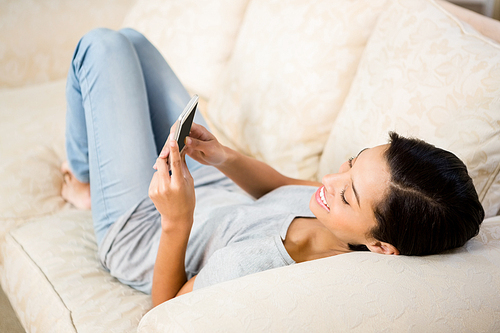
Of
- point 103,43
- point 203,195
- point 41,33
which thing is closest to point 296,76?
point 203,195

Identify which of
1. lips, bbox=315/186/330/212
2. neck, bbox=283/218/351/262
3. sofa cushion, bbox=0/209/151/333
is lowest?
sofa cushion, bbox=0/209/151/333

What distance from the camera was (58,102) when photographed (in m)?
1.70

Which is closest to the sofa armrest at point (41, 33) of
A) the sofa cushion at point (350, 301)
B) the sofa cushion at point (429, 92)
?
→ the sofa cushion at point (429, 92)

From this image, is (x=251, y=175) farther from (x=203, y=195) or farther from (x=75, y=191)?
(x=75, y=191)

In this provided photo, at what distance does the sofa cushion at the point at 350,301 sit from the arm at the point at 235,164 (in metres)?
0.44

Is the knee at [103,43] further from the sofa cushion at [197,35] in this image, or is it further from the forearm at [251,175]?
the sofa cushion at [197,35]

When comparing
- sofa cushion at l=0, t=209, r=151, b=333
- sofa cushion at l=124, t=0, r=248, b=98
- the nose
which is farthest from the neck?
sofa cushion at l=124, t=0, r=248, b=98

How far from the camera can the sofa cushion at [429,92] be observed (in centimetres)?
82

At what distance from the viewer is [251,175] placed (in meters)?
1.10

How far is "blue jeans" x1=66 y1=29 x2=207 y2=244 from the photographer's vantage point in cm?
104

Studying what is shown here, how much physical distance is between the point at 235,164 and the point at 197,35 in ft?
2.95

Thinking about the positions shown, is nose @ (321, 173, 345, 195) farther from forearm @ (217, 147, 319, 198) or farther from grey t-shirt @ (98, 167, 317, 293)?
forearm @ (217, 147, 319, 198)

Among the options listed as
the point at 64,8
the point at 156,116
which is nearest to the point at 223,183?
the point at 156,116

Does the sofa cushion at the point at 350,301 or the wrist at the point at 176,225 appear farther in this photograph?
the wrist at the point at 176,225
